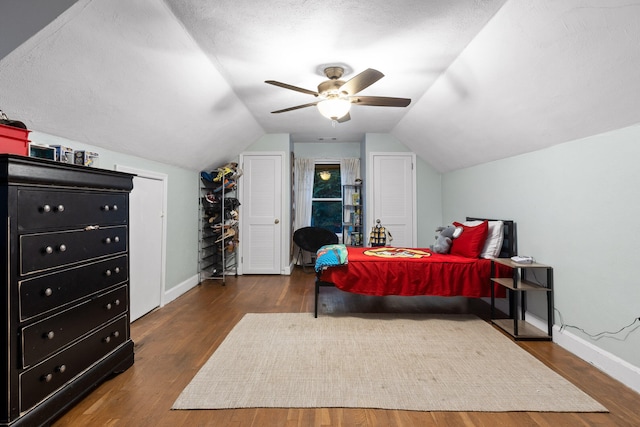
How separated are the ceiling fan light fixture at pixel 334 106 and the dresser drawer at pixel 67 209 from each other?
1734 millimetres

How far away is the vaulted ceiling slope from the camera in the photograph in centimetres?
178

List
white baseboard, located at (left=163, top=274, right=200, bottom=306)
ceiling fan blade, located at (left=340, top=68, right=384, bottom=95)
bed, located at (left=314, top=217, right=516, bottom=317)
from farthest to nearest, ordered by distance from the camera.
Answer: white baseboard, located at (left=163, top=274, right=200, bottom=306) < bed, located at (left=314, top=217, right=516, bottom=317) < ceiling fan blade, located at (left=340, top=68, right=384, bottom=95)

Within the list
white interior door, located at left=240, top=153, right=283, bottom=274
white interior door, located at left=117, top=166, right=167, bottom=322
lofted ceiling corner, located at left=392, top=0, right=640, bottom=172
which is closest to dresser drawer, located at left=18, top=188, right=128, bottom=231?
white interior door, located at left=117, top=166, right=167, bottom=322

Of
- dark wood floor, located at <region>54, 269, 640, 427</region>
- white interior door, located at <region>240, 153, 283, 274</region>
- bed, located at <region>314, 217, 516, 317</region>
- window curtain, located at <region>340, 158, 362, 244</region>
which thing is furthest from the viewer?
window curtain, located at <region>340, 158, 362, 244</region>

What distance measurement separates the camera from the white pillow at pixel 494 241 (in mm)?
3359

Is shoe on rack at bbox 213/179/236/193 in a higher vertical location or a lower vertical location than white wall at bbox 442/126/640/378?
higher

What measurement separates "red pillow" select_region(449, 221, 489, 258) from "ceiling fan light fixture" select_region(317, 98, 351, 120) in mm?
1965

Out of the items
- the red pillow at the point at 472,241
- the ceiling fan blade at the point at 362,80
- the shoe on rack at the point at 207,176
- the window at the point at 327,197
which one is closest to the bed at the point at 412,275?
the red pillow at the point at 472,241

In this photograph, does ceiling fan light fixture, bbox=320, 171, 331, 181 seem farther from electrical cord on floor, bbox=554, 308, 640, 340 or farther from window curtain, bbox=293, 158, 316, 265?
electrical cord on floor, bbox=554, 308, 640, 340

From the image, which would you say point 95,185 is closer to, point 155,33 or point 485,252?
point 155,33

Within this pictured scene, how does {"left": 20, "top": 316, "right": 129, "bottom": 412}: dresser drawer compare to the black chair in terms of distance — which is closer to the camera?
{"left": 20, "top": 316, "right": 129, "bottom": 412}: dresser drawer

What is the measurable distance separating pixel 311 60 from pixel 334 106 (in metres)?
0.45

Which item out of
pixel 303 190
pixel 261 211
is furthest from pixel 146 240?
pixel 303 190

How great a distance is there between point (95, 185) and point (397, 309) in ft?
10.1
